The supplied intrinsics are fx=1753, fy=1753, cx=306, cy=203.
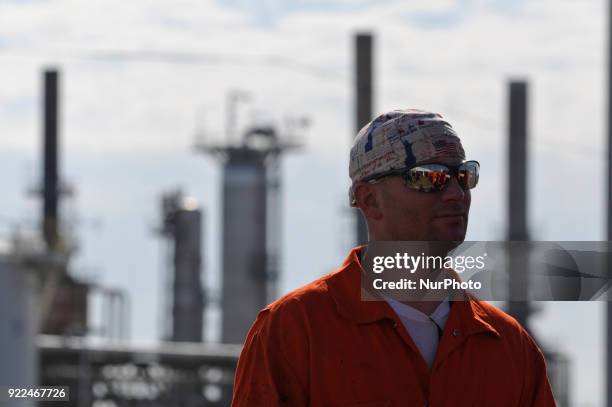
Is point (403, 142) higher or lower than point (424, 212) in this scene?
higher

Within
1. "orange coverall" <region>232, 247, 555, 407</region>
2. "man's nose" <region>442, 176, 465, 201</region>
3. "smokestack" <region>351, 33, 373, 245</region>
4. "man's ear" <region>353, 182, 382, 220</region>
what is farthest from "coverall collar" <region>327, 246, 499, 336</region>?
"smokestack" <region>351, 33, 373, 245</region>

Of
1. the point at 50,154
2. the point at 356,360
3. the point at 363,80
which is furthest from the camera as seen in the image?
the point at 50,154

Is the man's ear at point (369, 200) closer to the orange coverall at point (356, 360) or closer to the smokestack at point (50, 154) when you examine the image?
the orange coverall at point (356, 360)

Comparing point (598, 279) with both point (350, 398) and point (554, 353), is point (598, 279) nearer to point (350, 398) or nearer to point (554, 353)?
point (350, 398)

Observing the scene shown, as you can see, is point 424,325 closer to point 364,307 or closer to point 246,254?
point 364,307

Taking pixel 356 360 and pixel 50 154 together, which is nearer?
pixel 356 360

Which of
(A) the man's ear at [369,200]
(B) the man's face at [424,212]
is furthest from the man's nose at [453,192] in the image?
(A) the man's ear at [369,200]

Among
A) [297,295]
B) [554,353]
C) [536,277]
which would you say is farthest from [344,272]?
[554,353]

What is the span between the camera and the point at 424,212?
3807mm

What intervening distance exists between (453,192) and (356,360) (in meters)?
0.43

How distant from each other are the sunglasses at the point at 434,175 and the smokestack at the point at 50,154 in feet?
123

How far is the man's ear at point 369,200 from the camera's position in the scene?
152 inches

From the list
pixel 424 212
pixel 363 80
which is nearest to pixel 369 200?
pixel 424 212

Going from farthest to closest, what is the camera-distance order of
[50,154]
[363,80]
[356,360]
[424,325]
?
1. [50,154]
2. [363,80]
3. [424,325]
4. [356,360]
